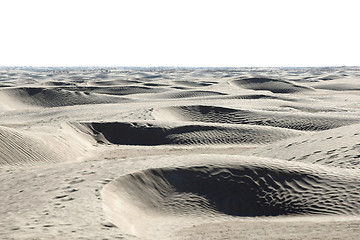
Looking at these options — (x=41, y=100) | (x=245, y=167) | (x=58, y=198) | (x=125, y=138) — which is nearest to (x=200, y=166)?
(x=245, y=167)

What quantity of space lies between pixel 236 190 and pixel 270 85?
112 ft

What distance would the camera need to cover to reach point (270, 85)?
4134 cm

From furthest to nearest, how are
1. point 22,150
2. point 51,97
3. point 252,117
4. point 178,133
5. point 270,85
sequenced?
point 270,85, point 51,97, point 252,117, point 178,133, point 22,150

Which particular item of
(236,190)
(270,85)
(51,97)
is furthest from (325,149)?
(270,85)

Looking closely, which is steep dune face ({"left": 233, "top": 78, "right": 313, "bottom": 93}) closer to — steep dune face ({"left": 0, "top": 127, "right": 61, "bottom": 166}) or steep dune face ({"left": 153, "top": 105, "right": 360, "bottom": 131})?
steep dune face ({"left": 153, "top": 105, "right": 360, "bottom": 131})

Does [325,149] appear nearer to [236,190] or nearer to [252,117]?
[236,190]

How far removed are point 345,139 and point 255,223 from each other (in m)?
5.99

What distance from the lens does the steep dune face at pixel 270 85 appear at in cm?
4019

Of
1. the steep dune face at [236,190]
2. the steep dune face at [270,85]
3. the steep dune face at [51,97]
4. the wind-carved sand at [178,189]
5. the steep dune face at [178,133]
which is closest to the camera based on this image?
the wind-carved sand at [178,189]

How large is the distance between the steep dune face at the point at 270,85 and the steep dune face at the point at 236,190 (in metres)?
31.9

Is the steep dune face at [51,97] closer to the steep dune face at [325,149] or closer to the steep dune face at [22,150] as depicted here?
the steep dune face at [22,150]

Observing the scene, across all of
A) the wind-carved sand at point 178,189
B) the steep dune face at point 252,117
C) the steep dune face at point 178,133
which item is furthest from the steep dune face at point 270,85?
the wind-carved sand at point 178,189

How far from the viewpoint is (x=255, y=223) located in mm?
7215

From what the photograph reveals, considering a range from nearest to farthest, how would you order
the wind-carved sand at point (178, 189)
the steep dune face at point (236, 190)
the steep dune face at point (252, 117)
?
the wind-carved sand at point (178, 189)
the steep dune face at point (236, 190)
the steep dune face at point (252, 117)
